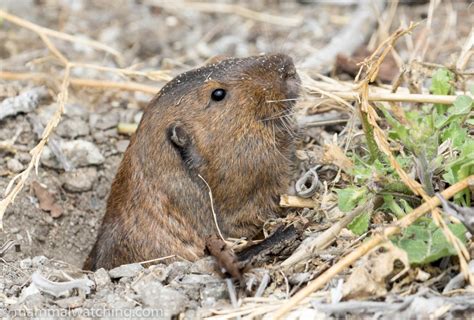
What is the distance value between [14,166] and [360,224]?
250 centimetres

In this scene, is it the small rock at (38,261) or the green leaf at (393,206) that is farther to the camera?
the small rock at (38,261)

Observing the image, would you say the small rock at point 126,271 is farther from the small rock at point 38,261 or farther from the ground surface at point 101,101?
the small rock at point 38,261

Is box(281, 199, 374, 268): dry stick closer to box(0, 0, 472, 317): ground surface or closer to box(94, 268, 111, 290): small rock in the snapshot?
box(0, 0, 472, 317): ground surface

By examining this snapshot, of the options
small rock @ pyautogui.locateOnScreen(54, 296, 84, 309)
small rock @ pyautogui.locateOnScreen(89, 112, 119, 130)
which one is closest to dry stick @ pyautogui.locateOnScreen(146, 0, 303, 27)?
small rock @ pyautogui.locateOnScreen(89, 112, 119, 130)

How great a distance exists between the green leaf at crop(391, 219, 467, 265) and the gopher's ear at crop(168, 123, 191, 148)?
1408 millimetres

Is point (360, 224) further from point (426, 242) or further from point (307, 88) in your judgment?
point (307, 88)

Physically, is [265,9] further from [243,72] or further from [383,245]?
[383,245]

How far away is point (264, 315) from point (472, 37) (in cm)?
197

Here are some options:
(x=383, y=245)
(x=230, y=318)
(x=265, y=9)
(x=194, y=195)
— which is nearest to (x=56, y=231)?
(x=194, y=195)

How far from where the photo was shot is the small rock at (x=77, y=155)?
5355mm

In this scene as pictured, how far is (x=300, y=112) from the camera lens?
491 centimetres

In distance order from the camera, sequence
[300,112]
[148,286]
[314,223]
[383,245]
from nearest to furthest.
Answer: [383,245] → [148,286] → [314,223] → [300,112]

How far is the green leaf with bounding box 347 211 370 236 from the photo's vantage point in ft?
12.0

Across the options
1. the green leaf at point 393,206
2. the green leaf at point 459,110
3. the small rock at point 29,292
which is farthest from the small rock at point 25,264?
the green leaf at point 459,110
